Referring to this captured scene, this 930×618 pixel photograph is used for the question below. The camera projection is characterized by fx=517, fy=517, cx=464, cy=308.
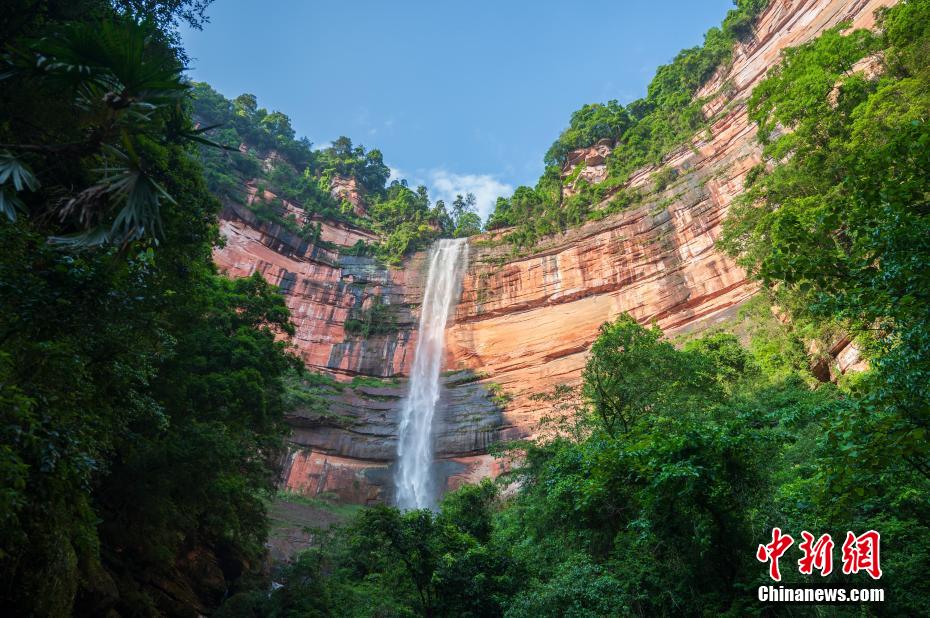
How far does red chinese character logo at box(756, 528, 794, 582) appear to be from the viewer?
5781mm

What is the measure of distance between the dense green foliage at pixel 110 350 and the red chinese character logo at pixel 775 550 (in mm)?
6977

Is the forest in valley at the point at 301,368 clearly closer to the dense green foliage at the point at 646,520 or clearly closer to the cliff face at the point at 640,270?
the dense green foliage at the point at 646,520

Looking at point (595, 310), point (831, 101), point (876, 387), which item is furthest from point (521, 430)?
point (876, 387)

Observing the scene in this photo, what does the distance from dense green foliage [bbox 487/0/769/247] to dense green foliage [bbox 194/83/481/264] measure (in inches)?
264

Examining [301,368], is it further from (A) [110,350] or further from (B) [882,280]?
(B) [882,280]

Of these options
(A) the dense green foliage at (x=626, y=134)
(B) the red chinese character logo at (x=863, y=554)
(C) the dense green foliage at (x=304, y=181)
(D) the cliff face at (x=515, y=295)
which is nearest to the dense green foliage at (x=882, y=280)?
(B) the red chinese character logo at (x=863, y=554)

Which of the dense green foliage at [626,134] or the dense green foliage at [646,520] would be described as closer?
the dense green foliage at [646,520]

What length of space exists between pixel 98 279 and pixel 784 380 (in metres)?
17.4

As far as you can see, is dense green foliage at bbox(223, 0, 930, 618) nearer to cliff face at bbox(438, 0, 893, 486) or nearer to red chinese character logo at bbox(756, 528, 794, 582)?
red chinese character logo at bbox(756, 528, 794, 582)

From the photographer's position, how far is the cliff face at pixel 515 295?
26.2m

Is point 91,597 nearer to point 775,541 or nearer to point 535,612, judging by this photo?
point 535,612

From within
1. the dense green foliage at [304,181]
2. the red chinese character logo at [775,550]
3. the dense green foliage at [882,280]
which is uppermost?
the dense green foliage at [304,181]

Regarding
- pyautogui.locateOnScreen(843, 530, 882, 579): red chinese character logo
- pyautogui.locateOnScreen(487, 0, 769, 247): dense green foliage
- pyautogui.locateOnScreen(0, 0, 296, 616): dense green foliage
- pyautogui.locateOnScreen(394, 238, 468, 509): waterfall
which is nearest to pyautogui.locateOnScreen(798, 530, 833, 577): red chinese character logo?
pyautogui.locateOnScreen(843, 530, 882, 579): red chinese character logo

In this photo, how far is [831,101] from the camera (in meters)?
18.0
